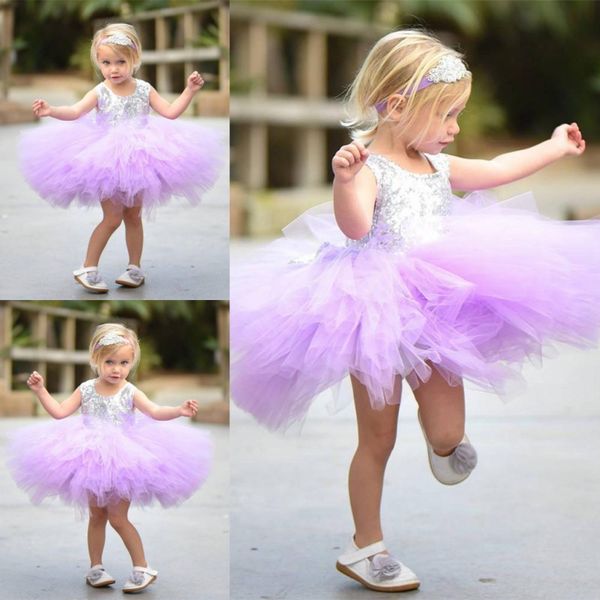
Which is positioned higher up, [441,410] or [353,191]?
[353,191]

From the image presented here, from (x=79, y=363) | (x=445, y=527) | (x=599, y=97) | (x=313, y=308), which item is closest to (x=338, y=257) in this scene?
(x=313, y=308)

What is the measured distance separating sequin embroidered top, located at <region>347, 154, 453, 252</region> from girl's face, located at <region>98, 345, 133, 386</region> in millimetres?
537

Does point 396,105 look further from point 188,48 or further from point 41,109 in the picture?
point 41,109

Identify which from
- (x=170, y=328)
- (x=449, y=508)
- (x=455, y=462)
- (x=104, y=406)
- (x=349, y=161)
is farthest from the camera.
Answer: (x=449, y=508)

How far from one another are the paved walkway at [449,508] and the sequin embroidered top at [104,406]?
1.52 ft

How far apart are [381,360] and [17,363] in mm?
916

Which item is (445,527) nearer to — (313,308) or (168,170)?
(313,308)

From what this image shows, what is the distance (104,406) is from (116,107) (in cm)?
63

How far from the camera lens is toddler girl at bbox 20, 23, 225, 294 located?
2631 mm

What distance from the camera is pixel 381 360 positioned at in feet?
8.24

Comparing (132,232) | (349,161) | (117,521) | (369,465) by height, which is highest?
(349,161)

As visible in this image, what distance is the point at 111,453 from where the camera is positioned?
266 cm

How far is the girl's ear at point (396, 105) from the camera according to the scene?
107 inches

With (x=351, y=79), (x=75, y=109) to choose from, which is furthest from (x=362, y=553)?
(x=351, y=79)
